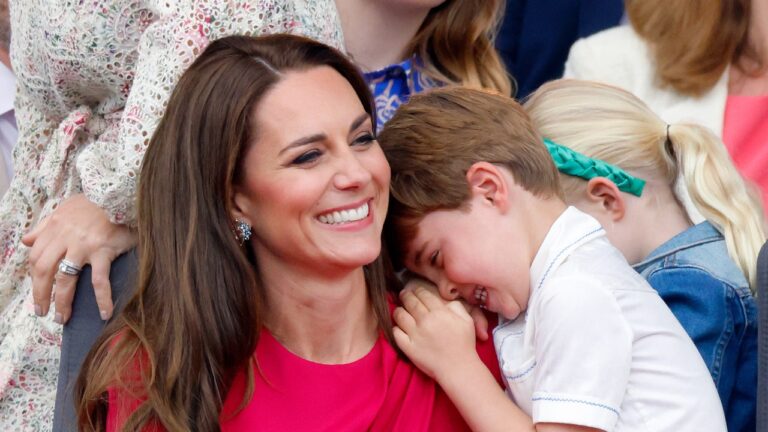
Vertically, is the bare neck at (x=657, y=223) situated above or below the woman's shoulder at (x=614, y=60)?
below

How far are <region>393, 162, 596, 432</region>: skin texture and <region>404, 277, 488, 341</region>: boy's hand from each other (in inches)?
0.7

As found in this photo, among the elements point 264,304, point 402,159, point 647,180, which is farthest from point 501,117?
Answer: point 264,304

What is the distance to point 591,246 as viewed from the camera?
2018 mm

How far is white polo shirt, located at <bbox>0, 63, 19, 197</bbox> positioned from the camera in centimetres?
322

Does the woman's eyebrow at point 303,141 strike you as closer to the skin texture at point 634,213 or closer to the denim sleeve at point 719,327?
the skin texture at point 634,213

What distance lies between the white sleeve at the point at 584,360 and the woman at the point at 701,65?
1.06 metres

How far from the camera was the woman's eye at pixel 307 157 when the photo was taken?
6.39 ft

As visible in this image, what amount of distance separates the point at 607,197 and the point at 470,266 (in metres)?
0.40

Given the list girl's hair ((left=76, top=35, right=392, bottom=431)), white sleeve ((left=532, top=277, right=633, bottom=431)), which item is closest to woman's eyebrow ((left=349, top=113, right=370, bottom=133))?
girl's hair ((left=76, top=35, right=392, bottom=431))

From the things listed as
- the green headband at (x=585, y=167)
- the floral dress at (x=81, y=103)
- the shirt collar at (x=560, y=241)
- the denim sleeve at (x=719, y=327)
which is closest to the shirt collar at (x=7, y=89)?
the floral dress at (x=81, y=103)

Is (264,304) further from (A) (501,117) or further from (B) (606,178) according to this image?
(B) (606,178)

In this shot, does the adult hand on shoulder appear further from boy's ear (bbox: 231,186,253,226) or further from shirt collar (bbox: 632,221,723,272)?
shirt collar (bbox: 632,221,723,272)

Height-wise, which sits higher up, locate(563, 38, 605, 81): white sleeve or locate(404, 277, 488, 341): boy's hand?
locate(563, 38, 605, 81): white sleeve

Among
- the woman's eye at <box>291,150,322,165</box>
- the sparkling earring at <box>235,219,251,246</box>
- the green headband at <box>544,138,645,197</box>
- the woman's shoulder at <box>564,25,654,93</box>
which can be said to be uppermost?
the woman's eye at <box>291,150,322,165</box>
